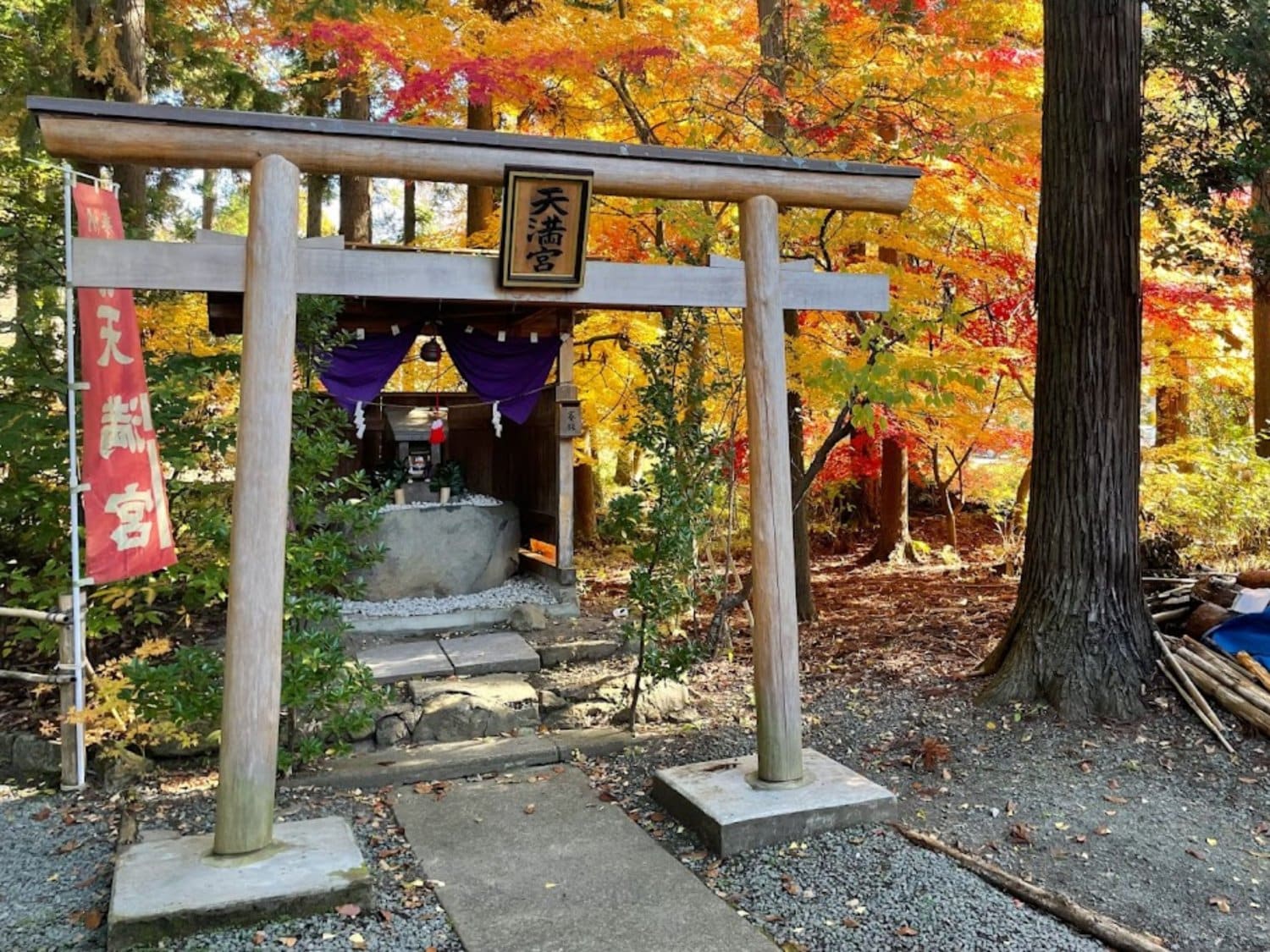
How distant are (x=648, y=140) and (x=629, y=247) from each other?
1.32 m

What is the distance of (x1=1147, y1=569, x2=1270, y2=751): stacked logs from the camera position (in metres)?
5.29

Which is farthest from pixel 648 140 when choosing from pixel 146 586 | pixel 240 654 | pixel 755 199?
pixel 240 654

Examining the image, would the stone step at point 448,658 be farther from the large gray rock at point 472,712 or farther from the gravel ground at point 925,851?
the gravel ground at point 925,851

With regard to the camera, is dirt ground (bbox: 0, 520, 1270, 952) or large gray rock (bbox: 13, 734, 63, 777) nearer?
dirt ground (bbox: 0, 520, 1270, 952)

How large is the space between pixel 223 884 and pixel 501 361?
583 cm

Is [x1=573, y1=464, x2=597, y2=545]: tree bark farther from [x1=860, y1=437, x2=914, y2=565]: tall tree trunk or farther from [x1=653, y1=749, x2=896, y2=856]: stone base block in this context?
[x1=653, y1=749, x2=896, y2=856]: stone base block

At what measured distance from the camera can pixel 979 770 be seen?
505 cm

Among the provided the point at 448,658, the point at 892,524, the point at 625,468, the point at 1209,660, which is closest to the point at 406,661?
the point at 448,658

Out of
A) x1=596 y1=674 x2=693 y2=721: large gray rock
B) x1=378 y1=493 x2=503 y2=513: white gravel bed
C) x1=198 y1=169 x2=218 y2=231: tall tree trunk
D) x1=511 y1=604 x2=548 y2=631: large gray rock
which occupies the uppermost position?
x1=198 y1=169 x2=218 y2=231: tall tree trunk

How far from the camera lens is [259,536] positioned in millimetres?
3789

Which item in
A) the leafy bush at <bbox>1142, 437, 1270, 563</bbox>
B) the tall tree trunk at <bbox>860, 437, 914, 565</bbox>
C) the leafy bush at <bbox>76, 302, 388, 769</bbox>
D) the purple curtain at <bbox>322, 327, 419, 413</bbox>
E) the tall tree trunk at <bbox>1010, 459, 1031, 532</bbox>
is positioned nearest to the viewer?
the leafy bush at <bbox>76, 302, 388, 769</bbox>

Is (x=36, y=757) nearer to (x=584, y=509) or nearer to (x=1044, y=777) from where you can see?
(x=1044, y=777)

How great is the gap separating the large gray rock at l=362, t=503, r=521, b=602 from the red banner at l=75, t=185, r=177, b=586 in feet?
10.7

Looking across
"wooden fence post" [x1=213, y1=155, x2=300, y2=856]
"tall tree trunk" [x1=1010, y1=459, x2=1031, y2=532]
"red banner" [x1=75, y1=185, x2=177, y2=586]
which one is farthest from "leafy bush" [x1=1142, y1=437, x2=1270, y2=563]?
"red banner" [x1=75, y1=185, x2=177, y2=586]
